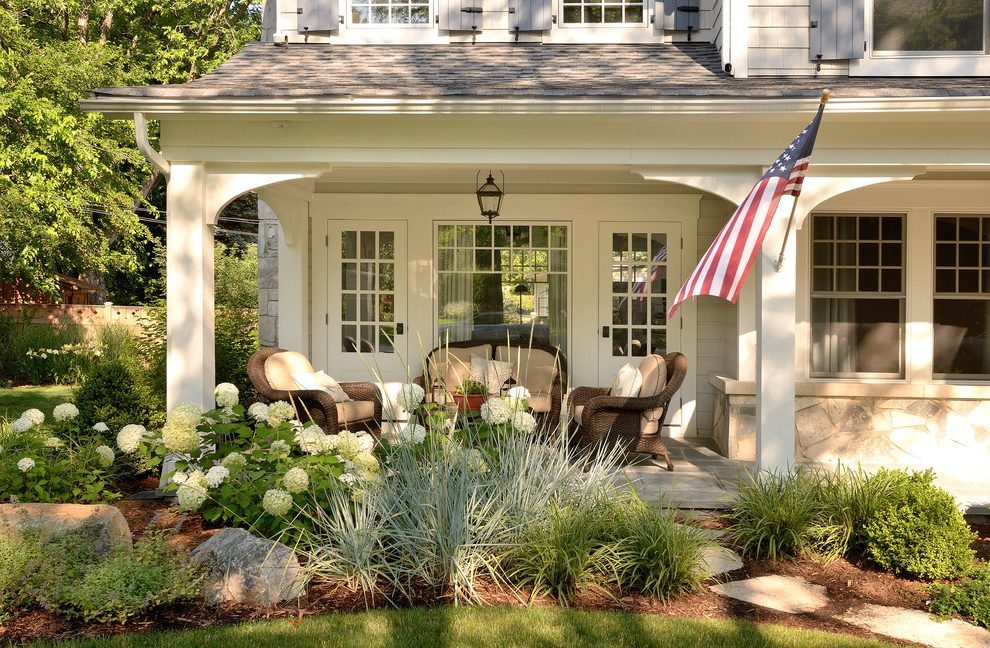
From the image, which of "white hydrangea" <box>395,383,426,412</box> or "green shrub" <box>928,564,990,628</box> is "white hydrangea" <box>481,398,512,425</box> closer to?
"white hydrangea" <box>395,383,426,412</box>

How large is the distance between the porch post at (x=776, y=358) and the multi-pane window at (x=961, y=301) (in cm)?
257

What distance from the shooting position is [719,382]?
26.3ft

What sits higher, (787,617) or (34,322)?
(34,322)

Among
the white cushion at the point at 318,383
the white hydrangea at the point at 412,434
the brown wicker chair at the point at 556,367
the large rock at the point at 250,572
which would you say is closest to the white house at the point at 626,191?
the brown wicker chair at the point at 556,367

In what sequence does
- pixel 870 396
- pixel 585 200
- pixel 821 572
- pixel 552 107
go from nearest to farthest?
1. pixel 821 572
2. pixel 552 107
3. pixel 870 396
4. pixel 585 200

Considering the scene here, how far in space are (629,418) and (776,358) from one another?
137 cm

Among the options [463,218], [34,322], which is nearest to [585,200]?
A: [463,218]

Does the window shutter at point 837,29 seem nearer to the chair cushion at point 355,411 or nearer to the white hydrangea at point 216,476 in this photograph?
the chair cushion at point 355,411

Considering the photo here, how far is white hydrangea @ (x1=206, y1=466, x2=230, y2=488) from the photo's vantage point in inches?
172

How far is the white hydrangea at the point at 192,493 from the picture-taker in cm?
428

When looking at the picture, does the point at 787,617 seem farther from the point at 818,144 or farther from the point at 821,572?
the point at 818,144

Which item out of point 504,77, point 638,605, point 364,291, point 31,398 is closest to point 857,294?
point 504,77

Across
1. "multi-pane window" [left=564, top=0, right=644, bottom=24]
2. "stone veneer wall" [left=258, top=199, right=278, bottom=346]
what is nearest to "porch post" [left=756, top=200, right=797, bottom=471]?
"multi-pane window" [left=564, top=0, right=644, bottom=24]

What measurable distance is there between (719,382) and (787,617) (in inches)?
172
